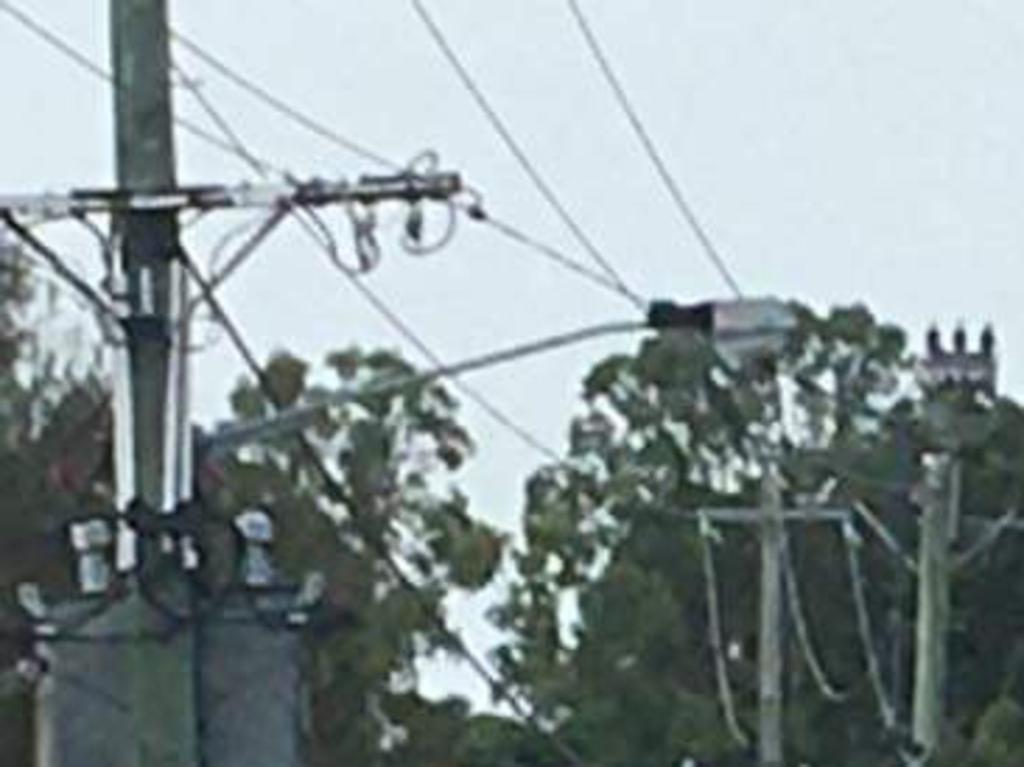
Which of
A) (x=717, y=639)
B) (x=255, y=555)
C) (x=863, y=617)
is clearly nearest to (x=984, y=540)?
(x=863, y=617)

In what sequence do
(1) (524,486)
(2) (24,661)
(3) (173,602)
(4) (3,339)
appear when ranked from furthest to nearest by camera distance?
(1) (524,486) < (4) (3,339) < (2) (24,661) < (3) (173,602)

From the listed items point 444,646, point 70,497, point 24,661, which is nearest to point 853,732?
point 444,646

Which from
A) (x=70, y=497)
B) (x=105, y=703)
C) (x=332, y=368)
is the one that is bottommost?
(x=105, y=703)

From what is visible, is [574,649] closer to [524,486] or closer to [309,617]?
[524,486]

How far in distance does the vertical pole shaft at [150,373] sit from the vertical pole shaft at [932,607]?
1202 inches

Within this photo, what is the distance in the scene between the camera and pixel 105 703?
27547 mm

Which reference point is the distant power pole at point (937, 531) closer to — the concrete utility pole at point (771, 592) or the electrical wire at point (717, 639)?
the concrete utility pole at point (771, 592)

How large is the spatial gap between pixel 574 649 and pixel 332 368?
22.4 m

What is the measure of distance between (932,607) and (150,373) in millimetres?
31459

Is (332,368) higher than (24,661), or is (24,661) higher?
(332,368)

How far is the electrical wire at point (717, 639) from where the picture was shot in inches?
2968

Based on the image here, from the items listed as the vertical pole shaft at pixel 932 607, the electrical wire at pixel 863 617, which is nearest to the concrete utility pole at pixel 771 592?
the vertical pole shaft at pixel 932 607

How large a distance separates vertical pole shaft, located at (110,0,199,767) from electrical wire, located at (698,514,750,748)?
47.5m

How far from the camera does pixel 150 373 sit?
89.2ft
